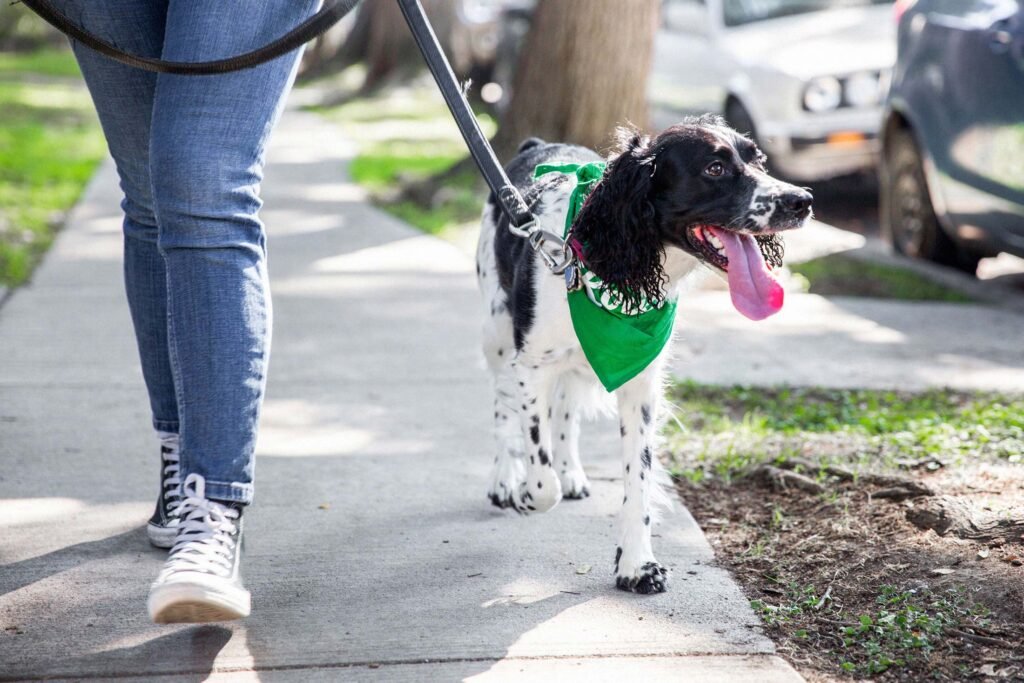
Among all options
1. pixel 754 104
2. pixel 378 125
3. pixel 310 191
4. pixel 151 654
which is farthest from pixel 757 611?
pixel 378 125

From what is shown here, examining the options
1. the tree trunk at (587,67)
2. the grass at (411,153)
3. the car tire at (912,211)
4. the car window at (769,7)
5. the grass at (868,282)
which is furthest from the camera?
the car window at (769,7)

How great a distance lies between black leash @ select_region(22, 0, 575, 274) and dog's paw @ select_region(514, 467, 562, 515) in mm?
637

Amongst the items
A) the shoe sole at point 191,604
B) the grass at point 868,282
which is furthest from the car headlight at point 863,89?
the shoe sole at point 191,604

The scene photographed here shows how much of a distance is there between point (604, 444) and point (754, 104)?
588cm

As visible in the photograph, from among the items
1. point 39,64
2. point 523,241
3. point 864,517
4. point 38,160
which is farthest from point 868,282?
point 39,64

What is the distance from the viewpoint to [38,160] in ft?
40.7

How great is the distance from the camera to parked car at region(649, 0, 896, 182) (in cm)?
966

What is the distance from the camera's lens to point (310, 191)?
10664mm

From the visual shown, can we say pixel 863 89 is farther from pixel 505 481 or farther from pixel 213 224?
pixel 213 224

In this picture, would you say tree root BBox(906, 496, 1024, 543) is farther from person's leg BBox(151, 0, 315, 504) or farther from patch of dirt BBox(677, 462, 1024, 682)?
person's leg BBox(151, 0, 315, 504)

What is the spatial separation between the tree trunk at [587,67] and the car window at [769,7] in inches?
71.9

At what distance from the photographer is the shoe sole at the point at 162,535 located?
3.56m

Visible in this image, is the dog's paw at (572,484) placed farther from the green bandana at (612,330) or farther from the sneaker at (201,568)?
the sneaker at (201,568)

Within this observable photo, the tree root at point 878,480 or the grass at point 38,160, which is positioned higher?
the grass at point 38,160
